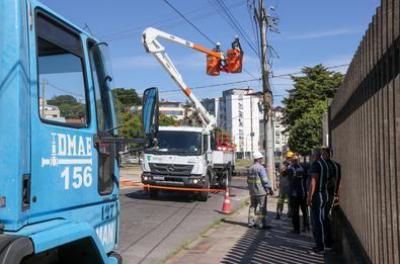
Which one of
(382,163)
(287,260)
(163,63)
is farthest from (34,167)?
(163,63)

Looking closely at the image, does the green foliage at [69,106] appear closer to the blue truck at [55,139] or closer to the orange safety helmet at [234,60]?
the blue truck at [55,139]

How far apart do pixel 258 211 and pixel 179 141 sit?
21.3ft

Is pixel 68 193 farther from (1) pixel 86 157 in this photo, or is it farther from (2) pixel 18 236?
(2) pixel 18 236

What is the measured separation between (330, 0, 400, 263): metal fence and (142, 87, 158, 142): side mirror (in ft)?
5.63

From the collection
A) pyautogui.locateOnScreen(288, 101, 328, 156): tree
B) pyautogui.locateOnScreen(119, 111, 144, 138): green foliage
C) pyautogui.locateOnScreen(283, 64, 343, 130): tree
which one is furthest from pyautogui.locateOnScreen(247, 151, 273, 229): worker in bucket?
pyautogui.locateOnScreen(283, 64, 343, 130): tree

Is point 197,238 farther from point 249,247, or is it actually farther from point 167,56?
point 167,56

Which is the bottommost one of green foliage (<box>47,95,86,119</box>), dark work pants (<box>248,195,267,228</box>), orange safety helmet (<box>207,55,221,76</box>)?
dark work pants (<box>248,195,267,228</box>)

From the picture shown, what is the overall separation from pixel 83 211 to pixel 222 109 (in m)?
133

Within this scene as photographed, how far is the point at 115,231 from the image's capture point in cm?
478

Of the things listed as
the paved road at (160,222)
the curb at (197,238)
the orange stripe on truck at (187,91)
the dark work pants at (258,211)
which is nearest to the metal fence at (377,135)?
the curb at (197,238)

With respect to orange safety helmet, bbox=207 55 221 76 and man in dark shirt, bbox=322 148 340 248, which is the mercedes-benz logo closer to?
orange safety helmet, bbox=207 55 221 76

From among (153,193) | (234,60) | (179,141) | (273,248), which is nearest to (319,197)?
(273,248)

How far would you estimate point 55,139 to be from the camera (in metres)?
3.53

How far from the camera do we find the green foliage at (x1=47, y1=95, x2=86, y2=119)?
381cm
